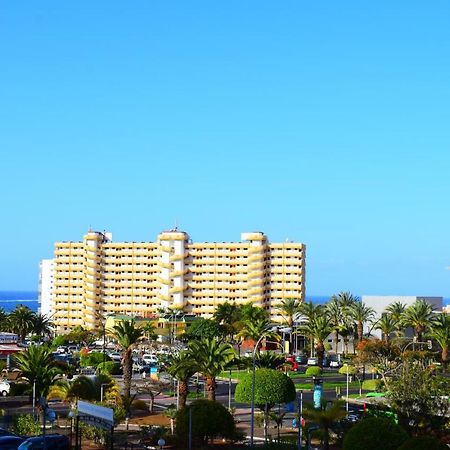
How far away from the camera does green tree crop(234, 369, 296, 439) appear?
5550 centimetres

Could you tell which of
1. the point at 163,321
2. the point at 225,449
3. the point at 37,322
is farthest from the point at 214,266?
the point at 225,449

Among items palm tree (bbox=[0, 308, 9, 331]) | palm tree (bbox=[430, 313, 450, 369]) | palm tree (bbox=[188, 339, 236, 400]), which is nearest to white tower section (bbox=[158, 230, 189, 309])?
palm tree (bbox=[0, 308, 9, 331])

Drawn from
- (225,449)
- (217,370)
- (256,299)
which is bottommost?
(225,449)

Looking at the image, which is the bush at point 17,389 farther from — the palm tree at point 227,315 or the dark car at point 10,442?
the palm tree at point 227,315

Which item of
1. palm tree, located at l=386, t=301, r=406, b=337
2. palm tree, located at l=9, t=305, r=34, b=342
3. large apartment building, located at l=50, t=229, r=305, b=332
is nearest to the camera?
palm tree, located at l=386, t=301, r=406, b=337

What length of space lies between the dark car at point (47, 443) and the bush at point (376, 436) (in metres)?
14.3

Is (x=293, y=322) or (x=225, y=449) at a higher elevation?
(x=293, y=322)

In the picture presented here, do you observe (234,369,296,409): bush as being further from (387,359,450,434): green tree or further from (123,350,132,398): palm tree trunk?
(123,350,132,398): palm tree trunk

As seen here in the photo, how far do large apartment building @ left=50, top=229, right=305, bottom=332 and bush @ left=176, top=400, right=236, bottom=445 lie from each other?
126153 millimetres

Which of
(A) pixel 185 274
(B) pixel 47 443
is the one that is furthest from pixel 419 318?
(A) pixel 185 274

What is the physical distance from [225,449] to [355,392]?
34.0 metres

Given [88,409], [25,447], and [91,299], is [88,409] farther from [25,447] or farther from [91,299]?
[91,299]

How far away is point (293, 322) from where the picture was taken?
5305 inches

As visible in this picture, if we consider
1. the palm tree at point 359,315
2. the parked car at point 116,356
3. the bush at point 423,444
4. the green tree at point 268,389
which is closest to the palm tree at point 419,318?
the palm tree at point 359,315
